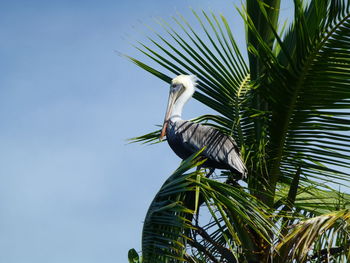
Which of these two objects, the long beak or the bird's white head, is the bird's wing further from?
the bird's white head

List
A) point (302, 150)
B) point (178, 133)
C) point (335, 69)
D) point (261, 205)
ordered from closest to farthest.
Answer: point (261, 205), point (335, 69), point (302, 150), point (178, 133)

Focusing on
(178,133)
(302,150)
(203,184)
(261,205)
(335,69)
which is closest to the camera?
(203,184)

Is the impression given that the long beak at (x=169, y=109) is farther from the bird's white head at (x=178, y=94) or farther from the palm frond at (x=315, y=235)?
the palm frond at (x=315, y=235)

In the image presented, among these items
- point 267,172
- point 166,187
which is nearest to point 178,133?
point 267,172

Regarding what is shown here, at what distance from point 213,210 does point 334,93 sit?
146cm

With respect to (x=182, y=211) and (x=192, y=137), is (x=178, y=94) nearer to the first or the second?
(x=192, y=137)

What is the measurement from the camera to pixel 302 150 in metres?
6.40

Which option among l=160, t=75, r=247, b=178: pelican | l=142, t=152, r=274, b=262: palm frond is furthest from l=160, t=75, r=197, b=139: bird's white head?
l=142, t=152, r=274, b=262: palm frond

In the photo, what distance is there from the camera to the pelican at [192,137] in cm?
632

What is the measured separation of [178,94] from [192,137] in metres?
0.95

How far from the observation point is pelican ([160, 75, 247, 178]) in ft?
20.7

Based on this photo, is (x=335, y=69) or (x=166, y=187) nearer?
(x=166, y=187)

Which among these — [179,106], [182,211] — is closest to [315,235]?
[182,211]

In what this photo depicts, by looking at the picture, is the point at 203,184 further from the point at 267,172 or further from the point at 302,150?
the point at 302,150
